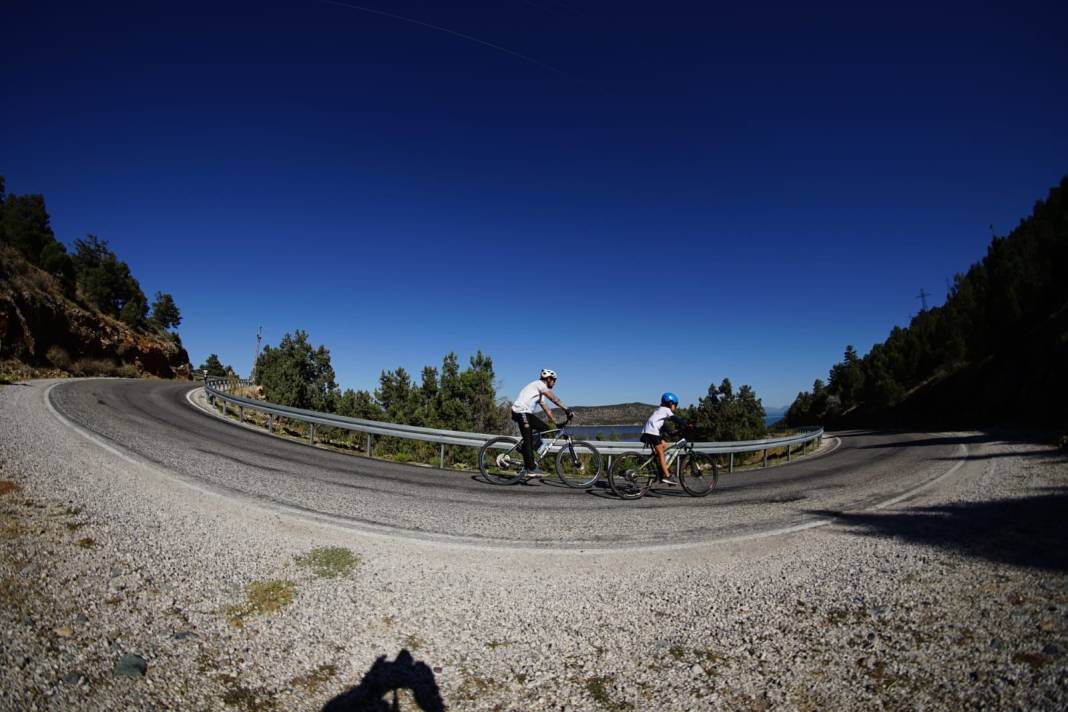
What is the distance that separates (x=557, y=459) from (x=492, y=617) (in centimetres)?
554

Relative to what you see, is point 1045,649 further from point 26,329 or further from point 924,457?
point 26,329

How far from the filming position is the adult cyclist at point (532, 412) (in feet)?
27.3

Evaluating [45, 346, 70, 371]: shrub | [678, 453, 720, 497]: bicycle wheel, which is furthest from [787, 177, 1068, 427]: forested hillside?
[45, 346, 70, 371]: shrub

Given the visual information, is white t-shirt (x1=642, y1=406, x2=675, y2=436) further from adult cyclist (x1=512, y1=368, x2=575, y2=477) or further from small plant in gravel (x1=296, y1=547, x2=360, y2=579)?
small plant in gravel (x1=296, y1=547, x2=360, y2=579)

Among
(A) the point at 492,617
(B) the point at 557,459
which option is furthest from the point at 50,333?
(A) the point at 492,617

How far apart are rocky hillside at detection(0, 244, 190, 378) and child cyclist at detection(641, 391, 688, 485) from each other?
99.2 feet

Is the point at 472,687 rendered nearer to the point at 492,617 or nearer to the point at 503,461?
the point at 492,617

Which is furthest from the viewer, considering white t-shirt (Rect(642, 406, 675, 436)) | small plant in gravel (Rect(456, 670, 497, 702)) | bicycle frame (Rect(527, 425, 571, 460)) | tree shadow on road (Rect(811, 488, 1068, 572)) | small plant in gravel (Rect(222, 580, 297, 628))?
bicycle frame (Rect(527, 425, 571, 460))

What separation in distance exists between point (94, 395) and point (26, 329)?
575 inches

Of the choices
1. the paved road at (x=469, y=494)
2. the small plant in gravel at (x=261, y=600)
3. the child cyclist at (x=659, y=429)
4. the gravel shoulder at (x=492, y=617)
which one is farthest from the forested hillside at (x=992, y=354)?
the small plant in gravel at (x=261, y=600)

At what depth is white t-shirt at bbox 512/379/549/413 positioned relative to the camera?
834cm

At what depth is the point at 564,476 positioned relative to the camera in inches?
346

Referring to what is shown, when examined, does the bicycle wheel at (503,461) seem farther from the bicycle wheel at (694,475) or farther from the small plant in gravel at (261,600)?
the small plant in gravel at (261,600)

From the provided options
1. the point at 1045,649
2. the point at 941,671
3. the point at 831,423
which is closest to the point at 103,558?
the point at 941,671
